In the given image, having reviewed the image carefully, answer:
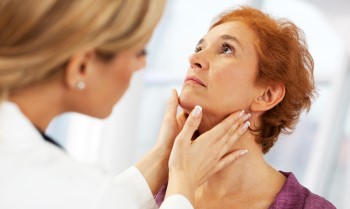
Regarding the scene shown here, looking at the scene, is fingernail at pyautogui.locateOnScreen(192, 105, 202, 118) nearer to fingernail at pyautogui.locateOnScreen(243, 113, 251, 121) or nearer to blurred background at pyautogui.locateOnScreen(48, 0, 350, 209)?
fingernail at pyautogui.locateOnScreen(243, 113, 251, 121)

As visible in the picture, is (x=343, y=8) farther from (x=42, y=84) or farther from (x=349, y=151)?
(x=42, y=84)

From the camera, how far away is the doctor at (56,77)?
104cm

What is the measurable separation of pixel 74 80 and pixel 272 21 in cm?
A: 89

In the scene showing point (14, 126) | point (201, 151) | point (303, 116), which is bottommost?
point (303, 116)

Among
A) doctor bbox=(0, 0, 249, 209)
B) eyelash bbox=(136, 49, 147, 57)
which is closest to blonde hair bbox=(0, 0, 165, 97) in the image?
doctor bbox=(0, 0, 249, 209)

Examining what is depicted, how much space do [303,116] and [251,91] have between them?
6.78 ft

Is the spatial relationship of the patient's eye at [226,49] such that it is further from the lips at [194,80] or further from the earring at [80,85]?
the earring at [80,85]

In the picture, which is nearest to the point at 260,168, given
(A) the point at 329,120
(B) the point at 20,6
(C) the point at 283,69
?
(C) the point at 283,69

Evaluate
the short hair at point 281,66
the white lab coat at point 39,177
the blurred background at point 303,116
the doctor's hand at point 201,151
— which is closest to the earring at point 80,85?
the white lab coat at point 39,177

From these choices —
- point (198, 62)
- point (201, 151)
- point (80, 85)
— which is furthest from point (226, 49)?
point (80, 85)

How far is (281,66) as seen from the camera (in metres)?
1.75

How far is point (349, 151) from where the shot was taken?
375 cm

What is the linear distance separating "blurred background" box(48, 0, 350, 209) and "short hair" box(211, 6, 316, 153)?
0.70 m

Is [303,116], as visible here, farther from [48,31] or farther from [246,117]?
[48,31]
